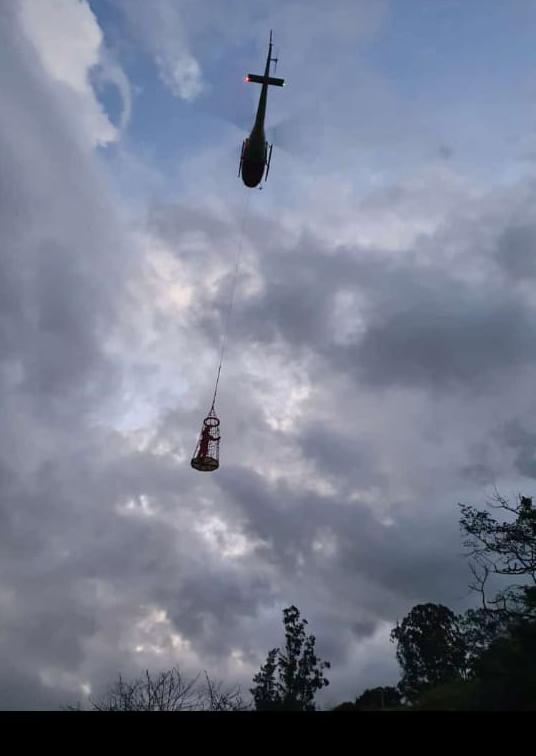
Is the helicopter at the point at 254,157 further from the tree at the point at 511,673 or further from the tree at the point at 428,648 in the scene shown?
the tree at the point at 428,648

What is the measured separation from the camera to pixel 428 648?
5025 centimetres

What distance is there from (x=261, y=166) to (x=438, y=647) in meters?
47.1

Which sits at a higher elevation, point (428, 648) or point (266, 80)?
point (266, 80)

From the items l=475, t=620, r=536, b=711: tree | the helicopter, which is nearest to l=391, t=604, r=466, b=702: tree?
l=475, t=620, r=536, b=711: tree

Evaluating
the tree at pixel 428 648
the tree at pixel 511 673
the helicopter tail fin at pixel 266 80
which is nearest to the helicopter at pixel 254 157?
the helicopter tail fin at pixel 266 80

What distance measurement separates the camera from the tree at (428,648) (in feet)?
151

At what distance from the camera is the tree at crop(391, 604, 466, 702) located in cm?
4594

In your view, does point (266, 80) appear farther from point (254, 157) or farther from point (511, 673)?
point (511, 673)

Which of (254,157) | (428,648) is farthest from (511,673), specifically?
(428,648)

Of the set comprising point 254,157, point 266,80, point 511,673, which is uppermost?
point 266,80

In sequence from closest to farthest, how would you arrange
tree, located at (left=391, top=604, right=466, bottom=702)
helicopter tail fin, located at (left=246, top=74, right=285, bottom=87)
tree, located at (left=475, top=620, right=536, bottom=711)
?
tree, located at (left=475, top=620, right=536, bottom=711) < helicopter tail fin, located at (left=246, top=74, right=285, bottom=87) < tree, located at (left=391, top=604, right=466, bottom=702)

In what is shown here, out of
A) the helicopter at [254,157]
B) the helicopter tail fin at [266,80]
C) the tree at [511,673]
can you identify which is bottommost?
the tree at [511,673]

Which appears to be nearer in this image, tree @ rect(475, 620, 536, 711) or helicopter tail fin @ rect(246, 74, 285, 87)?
tree @ rect(475, 620, 536, 711)

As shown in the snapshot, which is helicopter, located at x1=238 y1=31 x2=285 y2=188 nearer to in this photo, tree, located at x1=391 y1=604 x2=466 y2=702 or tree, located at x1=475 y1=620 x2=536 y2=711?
tree, located at x1=475 y1=620 x2=536 y2=711
